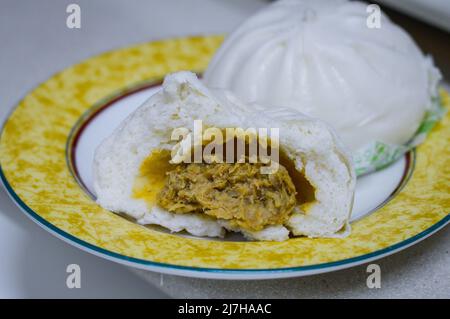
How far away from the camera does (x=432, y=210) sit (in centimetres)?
126

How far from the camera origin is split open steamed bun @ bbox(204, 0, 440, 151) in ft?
4.83

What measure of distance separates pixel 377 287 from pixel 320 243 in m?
0.15

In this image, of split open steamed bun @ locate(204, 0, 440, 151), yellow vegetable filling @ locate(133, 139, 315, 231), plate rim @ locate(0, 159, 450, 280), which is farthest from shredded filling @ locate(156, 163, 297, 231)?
split open steamed bun @ locate(204, 0, 440, 151)

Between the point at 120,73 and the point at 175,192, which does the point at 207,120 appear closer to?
the point at 175,192

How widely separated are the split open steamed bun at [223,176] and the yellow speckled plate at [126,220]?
1.6 inches

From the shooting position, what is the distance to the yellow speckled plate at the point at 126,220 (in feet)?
3.67

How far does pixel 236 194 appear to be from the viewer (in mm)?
1245

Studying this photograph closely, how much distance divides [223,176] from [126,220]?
20cm

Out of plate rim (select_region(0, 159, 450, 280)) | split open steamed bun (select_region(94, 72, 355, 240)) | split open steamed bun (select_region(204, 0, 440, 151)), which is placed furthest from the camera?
split open steamed bun (select_region(204, 0, 440, 151))

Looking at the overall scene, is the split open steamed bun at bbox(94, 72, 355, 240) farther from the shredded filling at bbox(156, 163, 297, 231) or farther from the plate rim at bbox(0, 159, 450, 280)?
the plate rim at bbox(0, 159, 450, 280)

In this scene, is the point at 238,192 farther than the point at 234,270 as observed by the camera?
Yes

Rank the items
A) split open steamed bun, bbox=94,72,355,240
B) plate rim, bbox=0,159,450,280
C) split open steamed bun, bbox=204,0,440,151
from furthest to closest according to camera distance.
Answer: split open steamed bun, bbox=204,0,440,151 < split open steamed bun, bbox=94,72,355,240 < plate rim, bbox=0,159,450,280

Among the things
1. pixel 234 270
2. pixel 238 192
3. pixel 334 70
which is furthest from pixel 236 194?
pixel 334 70

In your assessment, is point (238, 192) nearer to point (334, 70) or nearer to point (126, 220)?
point (126, 220)
